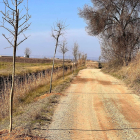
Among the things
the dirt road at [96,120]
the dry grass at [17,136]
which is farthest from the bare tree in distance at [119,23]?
the dry grass at [17,136]

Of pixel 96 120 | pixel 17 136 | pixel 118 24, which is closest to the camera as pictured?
pixel 17 136

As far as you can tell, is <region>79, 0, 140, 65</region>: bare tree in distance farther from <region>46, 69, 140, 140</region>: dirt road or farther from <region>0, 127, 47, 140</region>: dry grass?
<region>0, 127, 47, 140</region>: dry grass

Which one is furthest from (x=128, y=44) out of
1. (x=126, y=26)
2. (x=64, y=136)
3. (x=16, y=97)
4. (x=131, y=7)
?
(x=64, y=136)

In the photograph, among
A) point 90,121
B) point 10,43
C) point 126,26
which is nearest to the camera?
point 10,43

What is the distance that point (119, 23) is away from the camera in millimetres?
24656

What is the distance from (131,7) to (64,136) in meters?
23.0

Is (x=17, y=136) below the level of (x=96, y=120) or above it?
above

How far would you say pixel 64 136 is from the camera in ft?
16.2

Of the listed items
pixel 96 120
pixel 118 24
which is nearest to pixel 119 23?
pixel 118 24

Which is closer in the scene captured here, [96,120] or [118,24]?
[96,120]

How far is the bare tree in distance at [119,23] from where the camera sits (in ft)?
78.7

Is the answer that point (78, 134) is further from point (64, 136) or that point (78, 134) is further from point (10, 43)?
point (10, 43)

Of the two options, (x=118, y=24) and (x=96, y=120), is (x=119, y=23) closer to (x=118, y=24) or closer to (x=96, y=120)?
(x=118, y=24)

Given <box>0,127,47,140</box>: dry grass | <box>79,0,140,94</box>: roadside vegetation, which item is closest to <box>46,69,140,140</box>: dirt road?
<box>0,127,47,140</box>: dry grass
